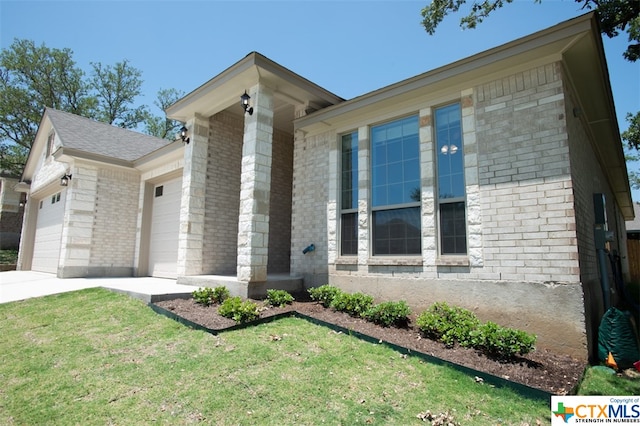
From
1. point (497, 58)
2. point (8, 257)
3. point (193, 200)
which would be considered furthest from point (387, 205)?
point (8, 257)

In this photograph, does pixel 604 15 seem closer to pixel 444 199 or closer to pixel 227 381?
pixel 444 199

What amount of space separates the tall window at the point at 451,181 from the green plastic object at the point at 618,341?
2118mm

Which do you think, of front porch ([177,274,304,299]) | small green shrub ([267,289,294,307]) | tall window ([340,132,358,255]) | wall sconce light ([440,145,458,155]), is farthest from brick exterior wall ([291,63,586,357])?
front porch ([177,274,304,299])

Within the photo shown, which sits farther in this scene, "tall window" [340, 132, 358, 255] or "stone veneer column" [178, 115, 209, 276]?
"stone veneer column" [178, 115, 209, 276]

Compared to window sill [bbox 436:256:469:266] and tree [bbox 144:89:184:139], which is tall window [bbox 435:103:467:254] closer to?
window sill [bbox 436:256:469:266]

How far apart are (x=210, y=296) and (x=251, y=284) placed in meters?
0.82

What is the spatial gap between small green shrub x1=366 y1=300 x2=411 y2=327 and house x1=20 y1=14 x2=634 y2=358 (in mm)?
618

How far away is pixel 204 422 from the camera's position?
3.10 metres

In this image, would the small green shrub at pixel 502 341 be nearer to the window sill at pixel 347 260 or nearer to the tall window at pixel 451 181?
the tall window at pixel 451 181

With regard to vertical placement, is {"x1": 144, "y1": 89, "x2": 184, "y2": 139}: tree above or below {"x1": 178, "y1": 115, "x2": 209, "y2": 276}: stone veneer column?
above

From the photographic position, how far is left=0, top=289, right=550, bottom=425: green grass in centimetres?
328

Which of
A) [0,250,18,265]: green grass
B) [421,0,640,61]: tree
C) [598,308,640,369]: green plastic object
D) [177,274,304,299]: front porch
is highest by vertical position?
[421,0,640,61]: tree

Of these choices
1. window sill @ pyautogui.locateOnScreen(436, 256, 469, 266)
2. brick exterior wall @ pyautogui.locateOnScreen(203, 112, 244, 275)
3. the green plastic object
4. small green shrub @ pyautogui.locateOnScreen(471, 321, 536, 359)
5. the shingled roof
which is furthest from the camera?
the shingled roof

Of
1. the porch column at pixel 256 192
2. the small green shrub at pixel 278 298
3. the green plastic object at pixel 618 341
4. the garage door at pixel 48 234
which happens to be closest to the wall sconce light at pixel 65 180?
the garage door at pixel 48 234
